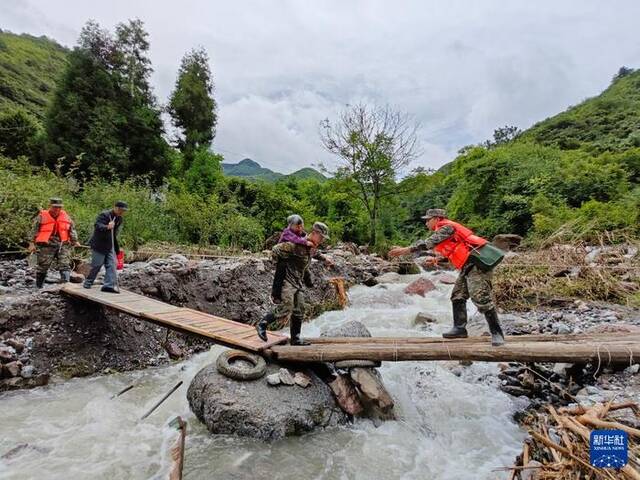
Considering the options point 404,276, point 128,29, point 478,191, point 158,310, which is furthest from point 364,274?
point 128,29

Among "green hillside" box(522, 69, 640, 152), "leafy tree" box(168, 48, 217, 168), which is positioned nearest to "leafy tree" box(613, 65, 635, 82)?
"green hillside" box(522, 69, 640, 152)

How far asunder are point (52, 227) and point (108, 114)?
53.5 feet

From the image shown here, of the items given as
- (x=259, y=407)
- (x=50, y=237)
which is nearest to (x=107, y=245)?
(x=50, y=237)

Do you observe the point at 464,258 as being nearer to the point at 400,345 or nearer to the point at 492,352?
the point at 492,352

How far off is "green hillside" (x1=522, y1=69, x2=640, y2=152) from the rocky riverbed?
106 feet

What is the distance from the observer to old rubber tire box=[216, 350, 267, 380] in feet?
14.7

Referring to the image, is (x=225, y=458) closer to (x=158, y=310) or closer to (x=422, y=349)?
(x=422, y=349)

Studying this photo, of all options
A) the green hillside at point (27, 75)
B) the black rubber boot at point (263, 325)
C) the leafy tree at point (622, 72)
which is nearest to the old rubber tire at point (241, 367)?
the black rubber boot at point (263, 325)

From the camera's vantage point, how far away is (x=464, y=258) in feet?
14.7

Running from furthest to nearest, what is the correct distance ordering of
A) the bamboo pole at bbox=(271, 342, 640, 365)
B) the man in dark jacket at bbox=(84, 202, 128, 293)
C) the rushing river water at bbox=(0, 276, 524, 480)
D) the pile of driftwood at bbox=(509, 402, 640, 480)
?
1. the man in dark jacket at bbox=(84, 202, 128, 293)
2. the bamboo pole at bbox=(271, 342, 640, 365)
3. the rushing river water at bbox=(0, 276, 524, 480)
4. the pile of driftwood at bbox=(509, 402, 640, 480)

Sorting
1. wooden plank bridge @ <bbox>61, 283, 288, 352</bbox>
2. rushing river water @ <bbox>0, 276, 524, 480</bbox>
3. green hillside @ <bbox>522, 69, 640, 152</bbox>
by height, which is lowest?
rushing river water @ <bbox>0, 276, 524, 480</bbox>

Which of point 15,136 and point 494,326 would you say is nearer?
point 494,326

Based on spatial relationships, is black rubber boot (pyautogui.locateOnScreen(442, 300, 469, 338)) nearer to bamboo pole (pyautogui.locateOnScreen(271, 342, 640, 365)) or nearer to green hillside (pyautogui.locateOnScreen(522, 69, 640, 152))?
bamboo pole (pyautogui.locateOnScreen(271, 342, 640, 365))

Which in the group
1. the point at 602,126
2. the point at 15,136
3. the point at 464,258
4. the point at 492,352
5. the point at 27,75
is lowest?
the point at 492,352
